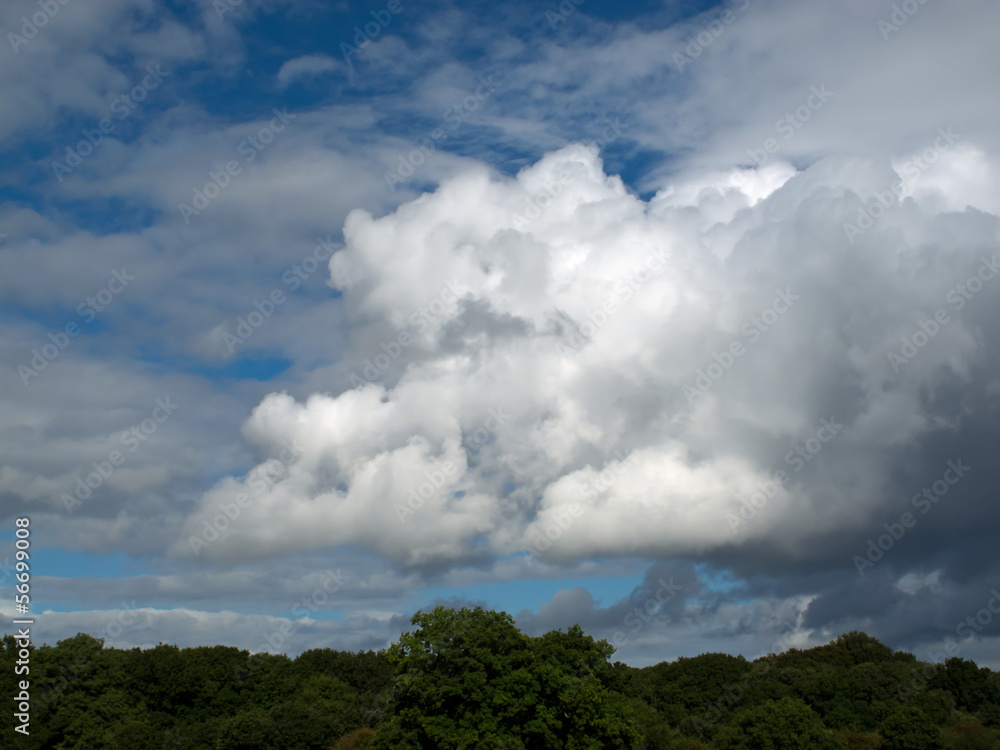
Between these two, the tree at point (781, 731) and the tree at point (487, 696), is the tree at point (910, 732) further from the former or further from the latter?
the tree at point (487, 696)

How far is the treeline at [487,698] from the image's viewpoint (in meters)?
64.4

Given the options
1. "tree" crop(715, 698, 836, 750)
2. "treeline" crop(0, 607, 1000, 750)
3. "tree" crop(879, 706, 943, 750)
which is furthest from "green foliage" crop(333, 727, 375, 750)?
"tree" crop(879, 706, 943, 750)

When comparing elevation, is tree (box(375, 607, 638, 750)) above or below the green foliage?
above

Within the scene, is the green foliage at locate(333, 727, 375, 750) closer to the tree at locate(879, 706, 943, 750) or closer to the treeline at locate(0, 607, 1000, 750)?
the treeline at locate(0, 607, 1000, 750)

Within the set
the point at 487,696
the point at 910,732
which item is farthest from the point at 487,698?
the point at 910,732

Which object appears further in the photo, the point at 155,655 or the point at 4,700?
the point at 155,655

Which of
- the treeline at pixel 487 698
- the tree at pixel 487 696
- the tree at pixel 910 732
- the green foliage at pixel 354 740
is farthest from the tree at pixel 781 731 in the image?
the green foliage at pixel 354 740

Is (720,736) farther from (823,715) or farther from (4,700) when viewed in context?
(4,700)

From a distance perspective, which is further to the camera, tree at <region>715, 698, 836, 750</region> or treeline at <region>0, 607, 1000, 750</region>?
tree at <region>715, 698, 836, 750</region>

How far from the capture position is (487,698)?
64.0 m

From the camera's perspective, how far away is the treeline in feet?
211

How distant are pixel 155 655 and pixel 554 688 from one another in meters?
75.3

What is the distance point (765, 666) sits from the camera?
151 metres

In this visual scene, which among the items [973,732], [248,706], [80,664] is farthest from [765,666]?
[80,664]
